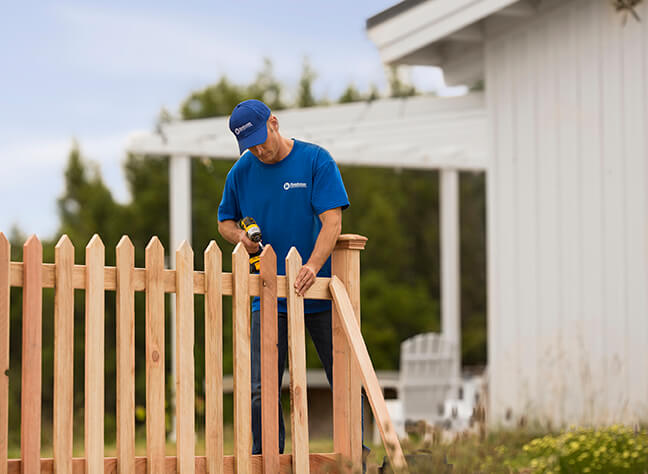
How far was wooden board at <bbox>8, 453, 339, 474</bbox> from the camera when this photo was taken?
317 centimetres

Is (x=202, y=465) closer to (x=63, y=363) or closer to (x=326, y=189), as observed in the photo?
(x=63, y=363)

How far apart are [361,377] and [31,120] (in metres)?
20.9

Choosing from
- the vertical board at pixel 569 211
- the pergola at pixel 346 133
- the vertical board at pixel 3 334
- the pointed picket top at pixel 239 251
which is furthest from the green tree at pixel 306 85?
the vertical board at pixel 3 334

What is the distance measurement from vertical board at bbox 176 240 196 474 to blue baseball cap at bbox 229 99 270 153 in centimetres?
51

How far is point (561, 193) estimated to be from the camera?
22.0 ft

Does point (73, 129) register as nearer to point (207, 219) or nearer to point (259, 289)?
point (207, 219)

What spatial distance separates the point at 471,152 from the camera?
1055 centimetres

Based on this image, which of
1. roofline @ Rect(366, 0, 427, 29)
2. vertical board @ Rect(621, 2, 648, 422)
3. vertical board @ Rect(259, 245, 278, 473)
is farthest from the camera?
roofline @ Rect(366, 0, 427, 29)

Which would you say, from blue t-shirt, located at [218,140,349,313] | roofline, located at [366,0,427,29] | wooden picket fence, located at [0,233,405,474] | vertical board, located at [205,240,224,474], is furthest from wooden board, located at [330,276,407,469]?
roofline, located at [366,0,427,29]

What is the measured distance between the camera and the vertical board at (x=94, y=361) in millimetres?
3166

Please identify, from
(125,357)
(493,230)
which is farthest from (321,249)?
(493,230)

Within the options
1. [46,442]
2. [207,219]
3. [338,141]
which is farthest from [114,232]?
[338,141]

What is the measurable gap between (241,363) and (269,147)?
2.78 feet

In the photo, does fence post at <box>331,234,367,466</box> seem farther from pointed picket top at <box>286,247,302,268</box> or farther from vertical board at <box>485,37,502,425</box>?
vertical board at <box>485,37,502,425</box>
